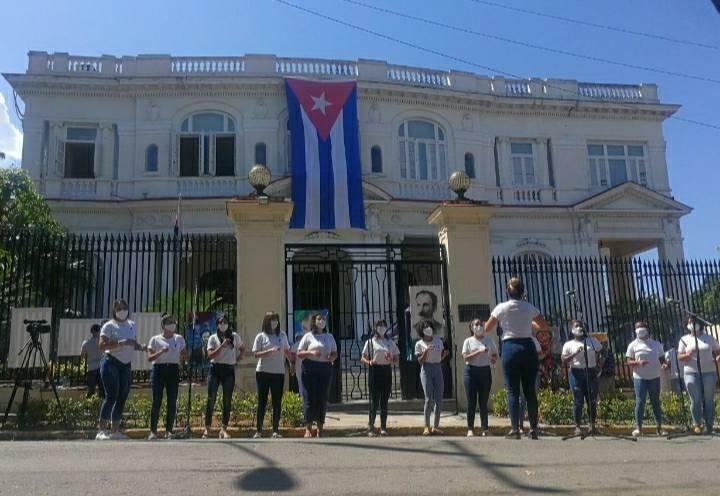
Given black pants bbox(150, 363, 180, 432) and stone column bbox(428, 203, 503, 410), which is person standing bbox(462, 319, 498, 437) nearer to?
stone column bbox(428, 203, 503, 410)

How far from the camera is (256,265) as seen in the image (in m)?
10.9

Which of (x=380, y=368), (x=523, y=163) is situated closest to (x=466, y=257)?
(x=380, y=368)

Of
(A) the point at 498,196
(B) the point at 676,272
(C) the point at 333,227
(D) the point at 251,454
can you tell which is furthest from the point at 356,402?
(A) the point at 498,196

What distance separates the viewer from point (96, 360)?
37.4 feet

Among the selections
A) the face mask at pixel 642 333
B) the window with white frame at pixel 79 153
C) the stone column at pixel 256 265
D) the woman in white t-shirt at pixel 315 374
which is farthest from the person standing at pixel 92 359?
the window with white frame at pixel 79 153

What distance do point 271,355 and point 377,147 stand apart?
52.3ft

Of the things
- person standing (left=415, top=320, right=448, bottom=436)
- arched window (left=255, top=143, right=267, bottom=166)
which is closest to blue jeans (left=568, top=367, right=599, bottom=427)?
person standing (left=415, top=320, right=448, bottom=436)

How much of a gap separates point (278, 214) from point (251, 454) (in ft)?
17.8

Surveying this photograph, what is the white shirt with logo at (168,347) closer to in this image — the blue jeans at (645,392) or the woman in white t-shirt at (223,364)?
the woman in white t-shirt at (223,364)

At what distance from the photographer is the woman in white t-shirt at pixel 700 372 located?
8.91 meters

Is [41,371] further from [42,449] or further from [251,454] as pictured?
[251,454]

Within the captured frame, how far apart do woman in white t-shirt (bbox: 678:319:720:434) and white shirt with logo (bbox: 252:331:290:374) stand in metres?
5.72

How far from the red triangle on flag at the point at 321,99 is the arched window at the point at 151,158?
5408mm

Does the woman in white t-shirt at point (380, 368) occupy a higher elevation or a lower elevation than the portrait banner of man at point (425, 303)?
lower
